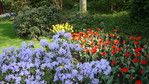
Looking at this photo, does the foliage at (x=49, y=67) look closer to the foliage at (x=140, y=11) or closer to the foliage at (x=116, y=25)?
the foliage at (x=116, y=25)

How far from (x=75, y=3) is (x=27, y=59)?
42.8 ft

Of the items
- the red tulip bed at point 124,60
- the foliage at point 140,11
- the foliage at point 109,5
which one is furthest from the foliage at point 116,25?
the foliage at point 109,5

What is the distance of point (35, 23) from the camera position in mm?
8016

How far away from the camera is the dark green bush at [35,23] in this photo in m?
7.75

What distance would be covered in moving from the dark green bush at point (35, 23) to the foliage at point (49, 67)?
14.4 feet

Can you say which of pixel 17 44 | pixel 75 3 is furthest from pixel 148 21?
pixel 75 3

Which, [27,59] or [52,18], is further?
[52,18]

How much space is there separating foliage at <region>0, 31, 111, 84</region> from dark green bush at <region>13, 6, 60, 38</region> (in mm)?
4397

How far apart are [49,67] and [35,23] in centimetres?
530

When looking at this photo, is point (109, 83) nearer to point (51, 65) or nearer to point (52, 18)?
point (51, 65)

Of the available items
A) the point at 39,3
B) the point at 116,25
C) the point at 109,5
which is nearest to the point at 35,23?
the point at 116,25

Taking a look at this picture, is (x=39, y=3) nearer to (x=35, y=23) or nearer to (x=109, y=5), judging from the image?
(x=109, y=5)

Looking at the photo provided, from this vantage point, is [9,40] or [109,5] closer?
[9,40]

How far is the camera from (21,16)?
8164 millimetres
